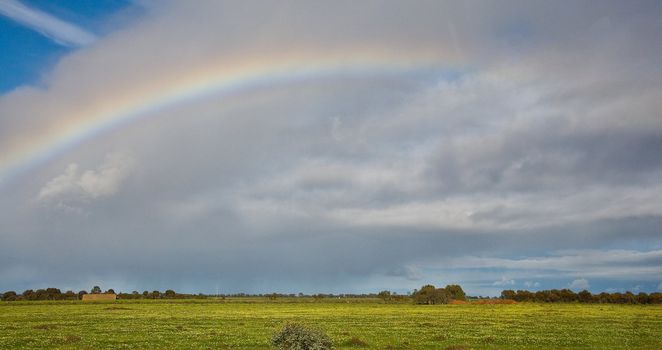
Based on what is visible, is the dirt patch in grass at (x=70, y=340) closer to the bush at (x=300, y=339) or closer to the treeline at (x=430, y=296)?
the bush at (x=300, y=339)

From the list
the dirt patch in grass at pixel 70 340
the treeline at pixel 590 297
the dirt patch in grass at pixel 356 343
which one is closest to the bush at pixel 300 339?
the dirt patch in grass at pixel 356 343

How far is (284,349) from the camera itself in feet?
75.5

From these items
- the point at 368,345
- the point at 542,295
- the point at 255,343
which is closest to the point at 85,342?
the point at 255,343

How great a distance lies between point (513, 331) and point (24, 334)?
42100 mm

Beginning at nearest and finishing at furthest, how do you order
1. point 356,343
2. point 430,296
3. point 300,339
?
point 300,339 < point 356,343 < point 430,296

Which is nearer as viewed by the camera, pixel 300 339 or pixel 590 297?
pixel 300 339

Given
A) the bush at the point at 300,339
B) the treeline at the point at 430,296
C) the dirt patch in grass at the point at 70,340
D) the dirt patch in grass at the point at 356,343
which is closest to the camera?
the bush at the point at 300,339

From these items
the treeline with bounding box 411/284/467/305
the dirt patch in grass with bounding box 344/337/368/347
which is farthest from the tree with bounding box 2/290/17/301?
the dirt patch in grass with bounding box 344/337/368/347

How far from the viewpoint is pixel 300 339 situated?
22.9m

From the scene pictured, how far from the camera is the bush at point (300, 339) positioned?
22.8m

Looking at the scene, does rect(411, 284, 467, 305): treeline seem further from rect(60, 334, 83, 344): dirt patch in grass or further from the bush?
the bush

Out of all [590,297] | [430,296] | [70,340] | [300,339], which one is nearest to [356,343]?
[300,339]

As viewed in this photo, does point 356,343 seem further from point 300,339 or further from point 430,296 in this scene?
point 430,296

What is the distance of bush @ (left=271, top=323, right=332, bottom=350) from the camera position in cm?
2278
